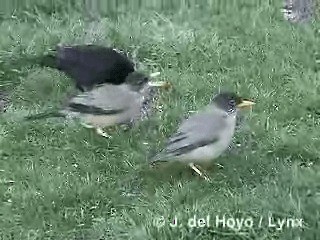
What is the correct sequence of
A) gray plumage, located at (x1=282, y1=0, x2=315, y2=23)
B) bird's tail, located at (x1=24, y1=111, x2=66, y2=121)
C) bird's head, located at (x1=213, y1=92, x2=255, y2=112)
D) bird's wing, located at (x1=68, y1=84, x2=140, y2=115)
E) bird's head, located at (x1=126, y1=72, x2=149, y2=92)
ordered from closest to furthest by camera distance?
bird's head, located at (x1=213, y1=92, x2=255, y2=112), bird's wing, located at (x1=68, y1=84, x2=140, y2=115), bird's head, located at (x1=126, y1=72, x2=149, y2=92), bird's tail, located at (x1=24, y1=111, x2=66, y2=121), gray plumage, located at (x1=282, y1=0, x2=315, y2=23)

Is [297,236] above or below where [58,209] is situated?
above

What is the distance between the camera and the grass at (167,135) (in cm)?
432

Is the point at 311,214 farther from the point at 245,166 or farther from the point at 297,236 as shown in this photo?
the point at 245,166

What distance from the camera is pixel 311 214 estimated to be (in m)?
4.02

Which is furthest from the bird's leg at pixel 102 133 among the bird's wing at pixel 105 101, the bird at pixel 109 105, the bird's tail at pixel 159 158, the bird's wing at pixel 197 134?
the bird's wing at pixel 197 134

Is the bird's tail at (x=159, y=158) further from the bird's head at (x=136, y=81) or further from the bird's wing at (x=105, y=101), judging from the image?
the bird's head at (x=136, y=81)

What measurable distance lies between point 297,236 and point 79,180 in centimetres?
165

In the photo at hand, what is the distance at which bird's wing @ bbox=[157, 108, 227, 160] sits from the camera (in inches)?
190

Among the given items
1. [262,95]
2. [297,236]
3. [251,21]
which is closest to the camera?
[297,236]

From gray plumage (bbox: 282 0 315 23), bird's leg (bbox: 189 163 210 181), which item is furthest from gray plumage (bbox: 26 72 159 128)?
gray plumage (bbox: 282 0 315 23)

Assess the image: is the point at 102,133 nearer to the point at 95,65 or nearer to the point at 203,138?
the point at 95,65

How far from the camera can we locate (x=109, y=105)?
18.3 feet

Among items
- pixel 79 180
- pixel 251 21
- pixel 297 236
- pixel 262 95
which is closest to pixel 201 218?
pixel 297 236

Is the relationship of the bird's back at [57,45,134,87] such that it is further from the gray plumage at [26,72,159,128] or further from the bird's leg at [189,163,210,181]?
the bird's leg at [189,163,210,181]
